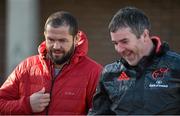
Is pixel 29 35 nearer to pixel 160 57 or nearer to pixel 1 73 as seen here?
pixel 1 73

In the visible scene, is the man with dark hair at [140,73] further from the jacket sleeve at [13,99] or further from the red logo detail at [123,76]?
the jacket sleeve at [13,99]

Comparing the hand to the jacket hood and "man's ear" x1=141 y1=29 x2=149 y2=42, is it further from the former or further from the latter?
"man's ear" x1=141 y1=29 x2=149 y2=42

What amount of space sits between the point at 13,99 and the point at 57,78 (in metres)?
0.36

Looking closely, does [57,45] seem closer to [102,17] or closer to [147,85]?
[147,85]

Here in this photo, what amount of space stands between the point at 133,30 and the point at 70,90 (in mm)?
728

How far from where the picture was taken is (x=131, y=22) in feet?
13.0

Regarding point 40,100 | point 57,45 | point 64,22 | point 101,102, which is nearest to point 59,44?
point 57,45

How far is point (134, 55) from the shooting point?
396 cm

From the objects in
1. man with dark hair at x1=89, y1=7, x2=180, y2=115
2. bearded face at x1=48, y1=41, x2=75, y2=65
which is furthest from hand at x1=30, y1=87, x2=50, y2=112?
man with dark hair at x1=89, y1=7, x2=180, y2=115

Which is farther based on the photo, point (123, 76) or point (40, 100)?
point (40, 100)

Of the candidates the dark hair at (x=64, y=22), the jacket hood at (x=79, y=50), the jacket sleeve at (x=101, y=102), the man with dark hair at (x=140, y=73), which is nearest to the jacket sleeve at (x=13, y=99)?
the jacket hood at (x=79, y=50)

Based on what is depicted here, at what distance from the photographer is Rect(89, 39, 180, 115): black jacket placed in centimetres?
387

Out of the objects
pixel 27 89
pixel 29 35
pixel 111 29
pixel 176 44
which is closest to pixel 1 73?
pixel 29 35

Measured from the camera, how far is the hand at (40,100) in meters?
4.41
